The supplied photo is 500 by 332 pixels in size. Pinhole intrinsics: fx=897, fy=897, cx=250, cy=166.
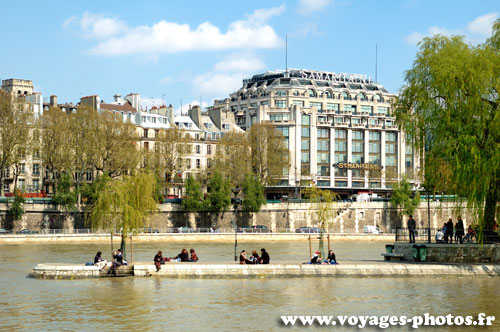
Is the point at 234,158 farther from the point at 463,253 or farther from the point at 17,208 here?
the point at 463,253

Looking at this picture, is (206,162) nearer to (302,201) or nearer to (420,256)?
(302,201)

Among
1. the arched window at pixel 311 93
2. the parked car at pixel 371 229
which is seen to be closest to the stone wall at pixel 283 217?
the parked car at pixel 371 229

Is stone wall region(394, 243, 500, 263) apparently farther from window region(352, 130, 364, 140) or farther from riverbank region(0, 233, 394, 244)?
window region(352, 130, 364, 140)

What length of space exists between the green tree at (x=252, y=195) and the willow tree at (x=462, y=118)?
60.4 metres

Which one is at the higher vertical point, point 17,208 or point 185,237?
point 17,208

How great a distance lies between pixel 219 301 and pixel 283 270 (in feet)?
27.3

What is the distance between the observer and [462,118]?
163 feet

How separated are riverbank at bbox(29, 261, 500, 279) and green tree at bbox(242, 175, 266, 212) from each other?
62.4m

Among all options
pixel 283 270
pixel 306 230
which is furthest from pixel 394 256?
pixel 306 230

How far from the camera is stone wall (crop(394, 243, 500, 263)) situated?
165 ft

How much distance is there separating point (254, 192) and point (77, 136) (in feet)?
75.2

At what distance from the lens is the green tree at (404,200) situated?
383 ft

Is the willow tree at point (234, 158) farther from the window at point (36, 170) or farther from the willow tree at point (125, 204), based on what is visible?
the willow tree at point (125, 204)

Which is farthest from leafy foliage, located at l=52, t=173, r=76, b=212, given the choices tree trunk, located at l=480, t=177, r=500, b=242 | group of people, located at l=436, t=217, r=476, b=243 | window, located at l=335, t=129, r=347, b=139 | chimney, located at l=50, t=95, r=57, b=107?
tree trunk, located at l=480, t=177, r=500, b=242
